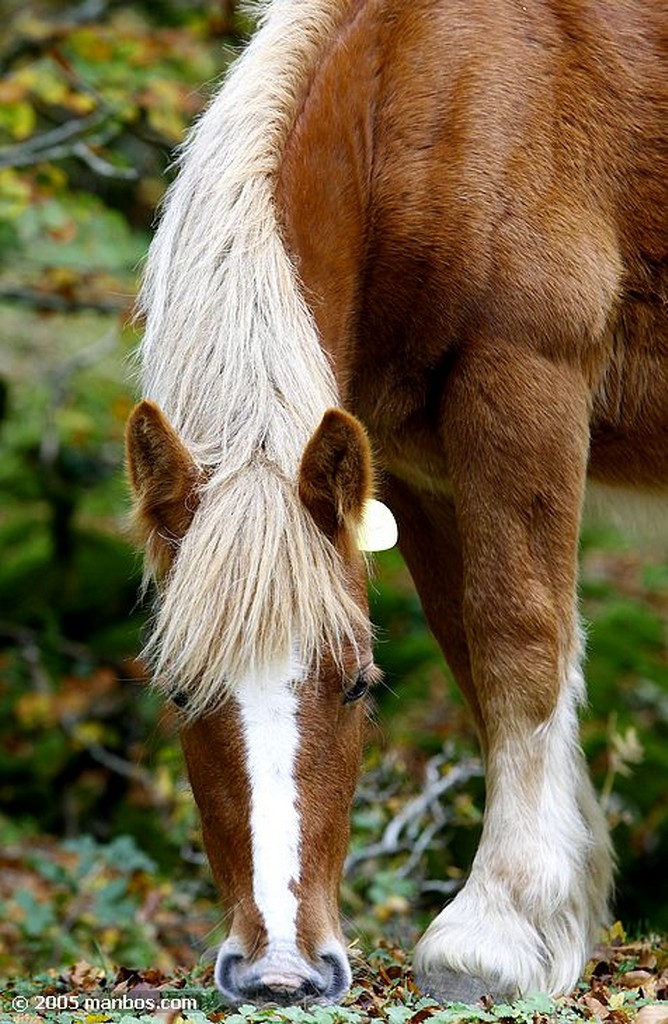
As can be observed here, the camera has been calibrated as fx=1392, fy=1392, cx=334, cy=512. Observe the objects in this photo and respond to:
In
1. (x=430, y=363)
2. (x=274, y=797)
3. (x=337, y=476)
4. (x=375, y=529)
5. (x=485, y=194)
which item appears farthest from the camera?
(x=430, y=363)

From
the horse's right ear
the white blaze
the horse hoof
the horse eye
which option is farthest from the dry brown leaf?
the horse's right ear

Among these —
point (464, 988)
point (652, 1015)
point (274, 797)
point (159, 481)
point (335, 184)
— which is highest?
point (335, 184)

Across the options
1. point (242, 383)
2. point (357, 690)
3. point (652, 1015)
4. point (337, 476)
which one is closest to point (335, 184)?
point (242, 383)

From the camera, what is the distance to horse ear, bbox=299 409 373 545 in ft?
11.5

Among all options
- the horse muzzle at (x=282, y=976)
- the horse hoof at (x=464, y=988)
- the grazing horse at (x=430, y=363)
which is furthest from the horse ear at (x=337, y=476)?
the horse hoof at (x=464, y=988)

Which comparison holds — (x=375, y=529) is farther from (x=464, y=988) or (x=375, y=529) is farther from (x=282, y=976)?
(x=464, y=988)

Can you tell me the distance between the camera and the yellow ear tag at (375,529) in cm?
368

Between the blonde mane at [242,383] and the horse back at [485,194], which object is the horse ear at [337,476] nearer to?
the blonde mane at [242,383]

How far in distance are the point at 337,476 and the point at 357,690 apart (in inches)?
21.8

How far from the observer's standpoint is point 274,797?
10.8ft

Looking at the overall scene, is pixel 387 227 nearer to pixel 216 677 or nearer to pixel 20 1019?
pixel 216 677

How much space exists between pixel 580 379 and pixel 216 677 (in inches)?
61.4

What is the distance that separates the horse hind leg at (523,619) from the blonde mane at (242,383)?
0.56m

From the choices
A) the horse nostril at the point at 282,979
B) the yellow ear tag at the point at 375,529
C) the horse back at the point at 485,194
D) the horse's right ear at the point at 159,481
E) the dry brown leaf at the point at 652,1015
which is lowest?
the dry brown leaf at the point at 652,1015
